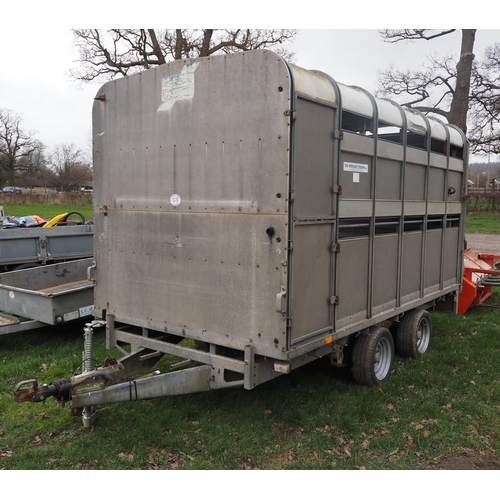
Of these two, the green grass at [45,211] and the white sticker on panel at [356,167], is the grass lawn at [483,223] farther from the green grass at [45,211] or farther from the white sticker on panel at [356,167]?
the green grass at [45,211]

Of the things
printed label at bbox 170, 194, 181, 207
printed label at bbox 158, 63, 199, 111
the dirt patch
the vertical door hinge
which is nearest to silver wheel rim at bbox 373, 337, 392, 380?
the dirt patch

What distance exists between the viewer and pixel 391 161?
208 inches

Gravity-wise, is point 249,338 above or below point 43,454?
above

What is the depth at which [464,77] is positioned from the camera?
12.4 m

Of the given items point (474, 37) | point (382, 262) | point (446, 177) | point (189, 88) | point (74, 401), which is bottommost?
point (74, 401)

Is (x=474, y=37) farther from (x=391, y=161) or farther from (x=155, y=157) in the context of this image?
(x=155, y=157)

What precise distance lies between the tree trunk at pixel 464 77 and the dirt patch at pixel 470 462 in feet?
32.9

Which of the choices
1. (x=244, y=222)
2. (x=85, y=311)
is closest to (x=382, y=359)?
(x=244, y=222)

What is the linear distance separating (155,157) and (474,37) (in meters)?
10.9

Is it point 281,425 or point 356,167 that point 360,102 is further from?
point 281,425

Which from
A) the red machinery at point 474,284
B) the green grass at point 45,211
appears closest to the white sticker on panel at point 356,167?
the red machinery at point 474,284

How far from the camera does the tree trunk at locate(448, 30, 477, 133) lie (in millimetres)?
12305

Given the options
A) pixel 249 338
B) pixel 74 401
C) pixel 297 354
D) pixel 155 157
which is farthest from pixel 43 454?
pixel 155 157

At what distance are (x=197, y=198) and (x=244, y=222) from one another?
55 centimetres
